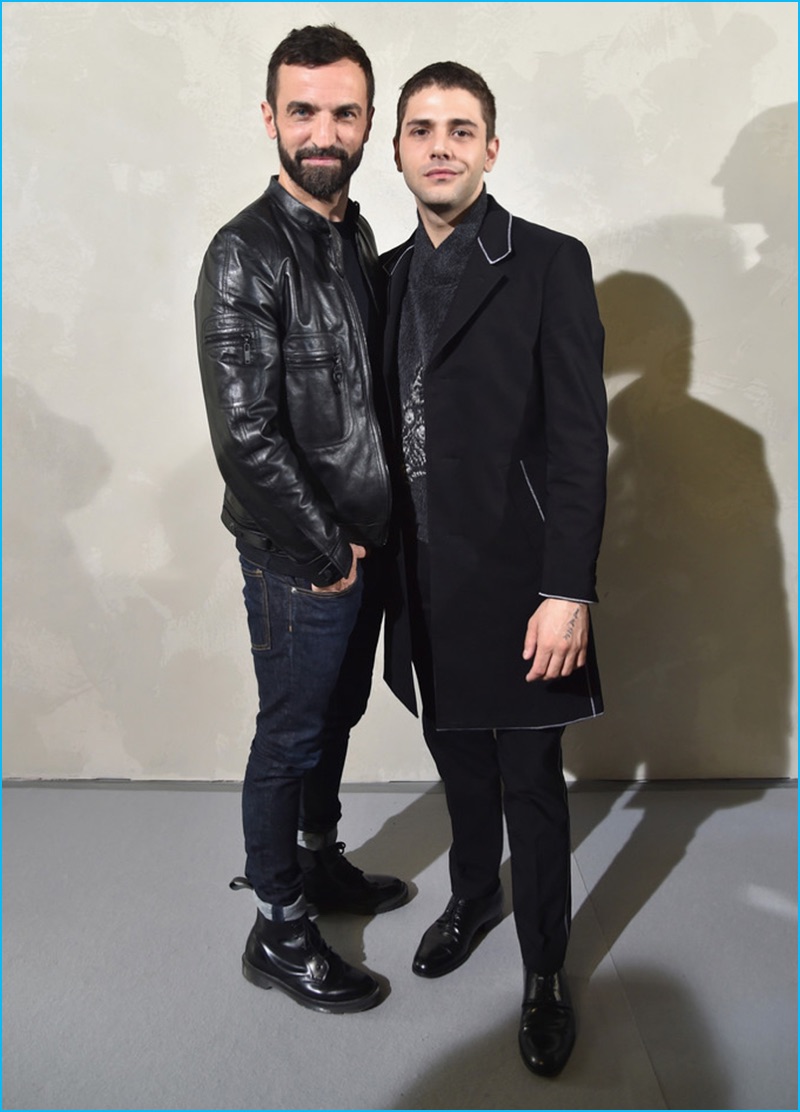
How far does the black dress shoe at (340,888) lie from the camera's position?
2221mm

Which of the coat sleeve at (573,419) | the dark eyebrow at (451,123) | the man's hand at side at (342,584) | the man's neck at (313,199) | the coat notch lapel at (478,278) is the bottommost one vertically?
the man's hand at side at (342,584)

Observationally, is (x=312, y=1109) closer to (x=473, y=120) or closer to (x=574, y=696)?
(x=574, y=696)

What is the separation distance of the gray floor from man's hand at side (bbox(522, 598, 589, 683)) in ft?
2.31

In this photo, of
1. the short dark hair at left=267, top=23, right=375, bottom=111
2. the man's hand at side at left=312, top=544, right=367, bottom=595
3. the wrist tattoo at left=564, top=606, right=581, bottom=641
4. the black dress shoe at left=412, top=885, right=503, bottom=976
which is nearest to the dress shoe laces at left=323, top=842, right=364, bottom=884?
the black dress shoe at left=412, top=885, right=503, bottom=976

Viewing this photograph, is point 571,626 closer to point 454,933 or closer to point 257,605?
point 257,605

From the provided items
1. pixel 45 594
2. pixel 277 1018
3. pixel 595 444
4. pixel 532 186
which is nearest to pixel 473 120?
pixel 595 444

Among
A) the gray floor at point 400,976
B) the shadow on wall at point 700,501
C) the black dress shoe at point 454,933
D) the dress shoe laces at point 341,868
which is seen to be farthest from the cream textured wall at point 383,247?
the black dress shoe at point 454,933

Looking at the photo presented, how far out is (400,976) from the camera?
1992mm

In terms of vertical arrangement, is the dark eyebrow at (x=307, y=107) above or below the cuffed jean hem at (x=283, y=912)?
above

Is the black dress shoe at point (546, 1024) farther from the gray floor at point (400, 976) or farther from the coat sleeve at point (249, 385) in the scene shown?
the coat sleeve at point (249, 385)

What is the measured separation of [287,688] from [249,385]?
22.4 inches

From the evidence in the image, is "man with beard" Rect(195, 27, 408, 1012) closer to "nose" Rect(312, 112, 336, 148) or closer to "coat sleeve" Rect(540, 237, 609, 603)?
"nose" Rect(312, 112, 336, 148)

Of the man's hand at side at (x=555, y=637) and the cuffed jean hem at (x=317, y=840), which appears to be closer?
the man's hand at side at (x=555, y=637)

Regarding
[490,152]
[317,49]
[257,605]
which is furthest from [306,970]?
[317,49]
